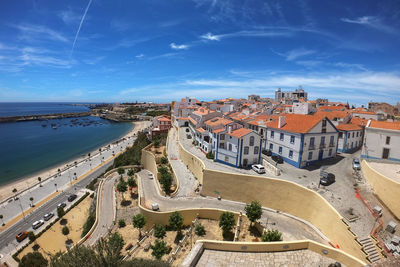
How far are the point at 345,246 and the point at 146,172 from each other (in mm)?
36442

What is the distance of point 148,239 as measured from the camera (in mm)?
21391

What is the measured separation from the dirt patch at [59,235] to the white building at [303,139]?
34.5m

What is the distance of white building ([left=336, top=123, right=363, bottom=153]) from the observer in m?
33.0

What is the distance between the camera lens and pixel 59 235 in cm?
2952

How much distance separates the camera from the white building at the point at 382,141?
83.1 ft

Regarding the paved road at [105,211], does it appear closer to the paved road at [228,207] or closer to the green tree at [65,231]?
the green tree at [65,231]

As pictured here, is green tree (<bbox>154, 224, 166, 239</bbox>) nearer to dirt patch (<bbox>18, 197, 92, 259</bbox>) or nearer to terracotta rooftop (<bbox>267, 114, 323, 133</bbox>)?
dirt patch (<bbox>18, 197, 92, 259</bbox>)

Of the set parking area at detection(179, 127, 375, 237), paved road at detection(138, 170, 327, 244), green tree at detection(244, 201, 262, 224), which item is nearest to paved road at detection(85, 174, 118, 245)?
paved road at detection(138, 170, 327, 244)

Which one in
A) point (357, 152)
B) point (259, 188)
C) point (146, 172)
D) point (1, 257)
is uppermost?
point (357, 152)

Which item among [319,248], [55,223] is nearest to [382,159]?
[319,248]

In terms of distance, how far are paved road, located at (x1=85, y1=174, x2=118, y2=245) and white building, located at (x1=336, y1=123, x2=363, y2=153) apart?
132 feet

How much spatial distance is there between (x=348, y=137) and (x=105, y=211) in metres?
43.4

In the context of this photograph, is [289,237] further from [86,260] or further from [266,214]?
[86,260]

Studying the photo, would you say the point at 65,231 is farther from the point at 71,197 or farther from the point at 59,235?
the point at 71,197
